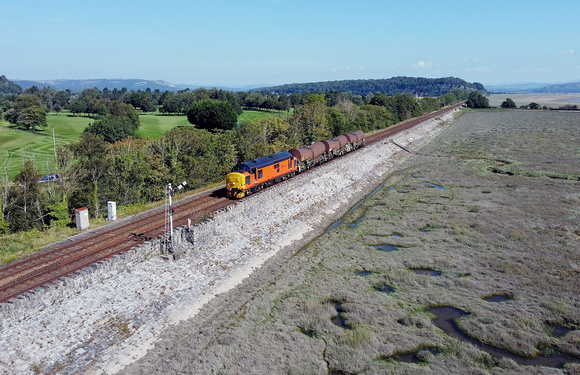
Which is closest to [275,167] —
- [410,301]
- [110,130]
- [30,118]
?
[410,301]

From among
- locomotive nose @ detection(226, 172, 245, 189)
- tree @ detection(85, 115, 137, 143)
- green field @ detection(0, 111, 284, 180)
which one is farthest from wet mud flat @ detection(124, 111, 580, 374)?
tree @ detection(85, 115, 137, 143)

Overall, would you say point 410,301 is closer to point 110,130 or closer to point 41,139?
point 110,130

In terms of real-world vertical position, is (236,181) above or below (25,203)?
above

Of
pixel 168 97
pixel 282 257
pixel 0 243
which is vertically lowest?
pixel 282 257

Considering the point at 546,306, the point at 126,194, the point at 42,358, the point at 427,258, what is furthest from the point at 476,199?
the point at 42,358

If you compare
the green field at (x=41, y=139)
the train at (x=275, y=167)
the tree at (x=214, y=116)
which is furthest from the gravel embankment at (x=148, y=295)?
the tree at (x=214, y=116)

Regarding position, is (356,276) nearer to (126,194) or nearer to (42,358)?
(42,358)

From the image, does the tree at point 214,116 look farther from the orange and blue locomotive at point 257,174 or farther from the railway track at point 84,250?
the railway track at point 84,250
